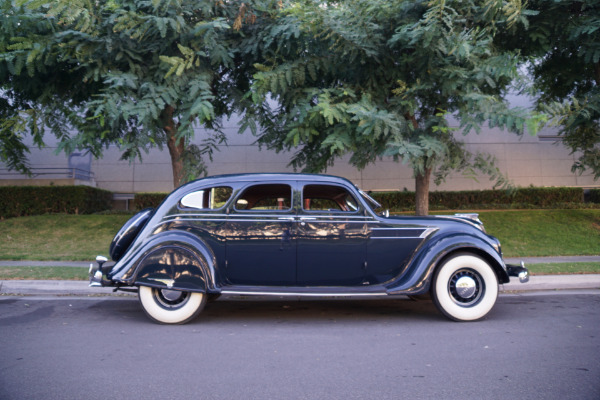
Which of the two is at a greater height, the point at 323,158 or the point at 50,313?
the point at 323,158

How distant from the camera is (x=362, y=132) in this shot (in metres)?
8.79

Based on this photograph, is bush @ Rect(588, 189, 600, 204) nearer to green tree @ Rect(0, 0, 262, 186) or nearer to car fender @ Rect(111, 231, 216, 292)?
green tree @ Rect(0, 0, 262, 186)

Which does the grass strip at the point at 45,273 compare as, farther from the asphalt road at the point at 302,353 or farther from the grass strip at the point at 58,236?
the grass strip at the point at 58,236

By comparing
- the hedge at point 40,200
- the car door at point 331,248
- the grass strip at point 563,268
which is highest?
the hedge at point 40,200

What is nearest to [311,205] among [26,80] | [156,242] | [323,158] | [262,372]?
[156,242]

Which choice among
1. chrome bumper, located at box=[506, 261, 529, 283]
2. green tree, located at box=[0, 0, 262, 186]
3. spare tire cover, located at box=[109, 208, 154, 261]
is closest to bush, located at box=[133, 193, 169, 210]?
green tree, located at box=[0, 0, 262, 186]

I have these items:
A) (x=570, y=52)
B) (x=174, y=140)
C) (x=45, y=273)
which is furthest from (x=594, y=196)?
(x=45, y=273)

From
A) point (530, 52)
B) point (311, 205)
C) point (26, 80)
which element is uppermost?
point (530, 52)

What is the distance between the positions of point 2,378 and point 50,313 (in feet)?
8.90

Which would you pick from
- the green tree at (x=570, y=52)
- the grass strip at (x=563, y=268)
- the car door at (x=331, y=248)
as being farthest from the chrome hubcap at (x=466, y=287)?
the green tree at (x=570, y=52)

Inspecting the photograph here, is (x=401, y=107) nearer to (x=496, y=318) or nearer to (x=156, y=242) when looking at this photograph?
(x=496, y=318)

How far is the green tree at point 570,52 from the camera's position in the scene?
9.41 metres

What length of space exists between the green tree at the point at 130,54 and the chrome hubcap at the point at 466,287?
5173 millimetres

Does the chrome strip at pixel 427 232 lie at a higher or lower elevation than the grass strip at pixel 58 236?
higher
